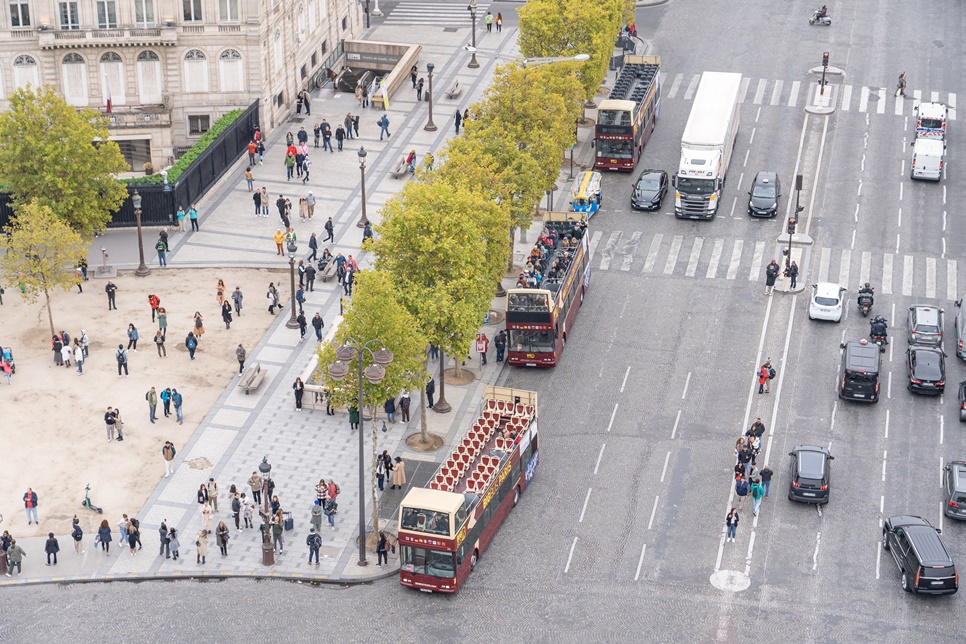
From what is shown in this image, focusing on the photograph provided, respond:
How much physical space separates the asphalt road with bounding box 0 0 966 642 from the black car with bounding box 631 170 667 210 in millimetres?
655

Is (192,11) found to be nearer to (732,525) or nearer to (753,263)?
(753,263)

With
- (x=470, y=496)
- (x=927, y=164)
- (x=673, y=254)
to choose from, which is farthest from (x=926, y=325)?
(x=470, y=496)

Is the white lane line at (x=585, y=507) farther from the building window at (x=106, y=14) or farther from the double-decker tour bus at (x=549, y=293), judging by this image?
the building window at (x=106, y=14)

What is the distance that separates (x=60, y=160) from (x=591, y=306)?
2782 cm

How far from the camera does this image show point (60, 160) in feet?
273

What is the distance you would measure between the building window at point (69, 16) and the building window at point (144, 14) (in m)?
3.32

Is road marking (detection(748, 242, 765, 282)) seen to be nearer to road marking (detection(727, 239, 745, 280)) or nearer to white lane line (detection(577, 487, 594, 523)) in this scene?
road marking (detection(727, 239, 745, 280))

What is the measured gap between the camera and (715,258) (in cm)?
8794

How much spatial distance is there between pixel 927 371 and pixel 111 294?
39161 mm

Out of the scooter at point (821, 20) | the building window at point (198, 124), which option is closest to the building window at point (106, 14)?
the building window at point (198, 124)

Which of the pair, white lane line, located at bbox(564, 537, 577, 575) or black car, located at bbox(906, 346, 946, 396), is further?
black car, located at bbox(906, 346, 946, 396)

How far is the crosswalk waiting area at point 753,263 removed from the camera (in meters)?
→ 85.2

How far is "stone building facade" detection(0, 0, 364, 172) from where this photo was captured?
94.4m

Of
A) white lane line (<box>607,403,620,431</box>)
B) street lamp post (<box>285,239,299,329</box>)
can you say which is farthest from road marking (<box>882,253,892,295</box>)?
street lamp post (<box>285,239,299,329</box>)
